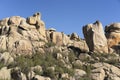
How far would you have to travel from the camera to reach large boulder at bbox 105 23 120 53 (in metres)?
105

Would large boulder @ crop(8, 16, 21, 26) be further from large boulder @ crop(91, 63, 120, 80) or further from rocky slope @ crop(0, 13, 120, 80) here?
large boulder @ crop(91, 63, 120, 80)

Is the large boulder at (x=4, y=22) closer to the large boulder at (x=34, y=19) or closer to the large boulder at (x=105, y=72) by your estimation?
the large boulder at (x=34, y=19)

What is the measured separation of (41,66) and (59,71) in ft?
15.7

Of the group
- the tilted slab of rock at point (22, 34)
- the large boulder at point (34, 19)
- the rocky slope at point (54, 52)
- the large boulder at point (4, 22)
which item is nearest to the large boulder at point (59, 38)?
the rocky slope at point (54, 52)

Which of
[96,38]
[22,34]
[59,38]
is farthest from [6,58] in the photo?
[96,38]

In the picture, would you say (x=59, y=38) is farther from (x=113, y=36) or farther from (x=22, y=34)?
(x=113, y=36)

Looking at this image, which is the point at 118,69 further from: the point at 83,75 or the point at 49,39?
the point at 49,39

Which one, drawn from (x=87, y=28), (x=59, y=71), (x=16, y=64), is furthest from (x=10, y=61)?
(x=87, y=28)

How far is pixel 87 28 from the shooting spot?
107 m

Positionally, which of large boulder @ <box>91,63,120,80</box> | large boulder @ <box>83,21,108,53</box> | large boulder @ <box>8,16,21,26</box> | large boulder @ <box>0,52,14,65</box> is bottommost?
large boulder @ <box>91,63,120,80</box>

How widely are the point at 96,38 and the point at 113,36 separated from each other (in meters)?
6.21

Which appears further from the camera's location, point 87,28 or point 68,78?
point 87,28

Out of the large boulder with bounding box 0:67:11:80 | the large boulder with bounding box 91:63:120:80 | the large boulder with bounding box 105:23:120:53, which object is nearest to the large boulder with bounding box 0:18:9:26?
the large boulder with bounding box 0:67:11:80

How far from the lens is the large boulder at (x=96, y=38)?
4040 inches
